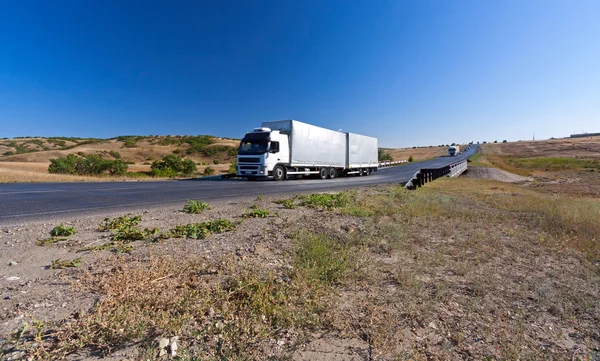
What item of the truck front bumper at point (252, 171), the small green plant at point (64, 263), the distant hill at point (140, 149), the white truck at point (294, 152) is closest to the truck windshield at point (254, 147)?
the white truck at point (294, 152)

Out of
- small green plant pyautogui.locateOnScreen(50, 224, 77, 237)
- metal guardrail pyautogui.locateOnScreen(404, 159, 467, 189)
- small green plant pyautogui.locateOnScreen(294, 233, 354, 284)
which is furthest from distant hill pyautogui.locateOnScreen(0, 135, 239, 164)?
small green plant pyautogui.locateOnScreen(294, 233, 354, 284)

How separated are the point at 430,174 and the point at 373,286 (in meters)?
17.2

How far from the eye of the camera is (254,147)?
18922 millimetres

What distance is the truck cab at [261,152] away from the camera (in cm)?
1858

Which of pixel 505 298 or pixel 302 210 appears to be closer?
pixel 505 298

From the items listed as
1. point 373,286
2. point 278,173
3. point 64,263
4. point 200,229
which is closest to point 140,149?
point 278,173

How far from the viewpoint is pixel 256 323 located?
2598 millimetres

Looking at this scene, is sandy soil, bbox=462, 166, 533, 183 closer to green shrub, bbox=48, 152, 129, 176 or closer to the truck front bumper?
the truck front bumper

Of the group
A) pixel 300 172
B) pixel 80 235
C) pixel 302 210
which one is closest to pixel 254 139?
pixel 300 172

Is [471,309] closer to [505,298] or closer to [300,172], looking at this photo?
[505,298]

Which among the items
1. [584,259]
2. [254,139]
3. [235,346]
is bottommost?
[584,259]

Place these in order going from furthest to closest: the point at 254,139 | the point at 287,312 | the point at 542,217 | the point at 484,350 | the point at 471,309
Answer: the point at 254,139, the point at 542,217, the point at 471,309, the point at 287,312, the point at 484,350

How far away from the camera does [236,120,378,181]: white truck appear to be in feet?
61.5

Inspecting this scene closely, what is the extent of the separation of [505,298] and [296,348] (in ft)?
9.20
